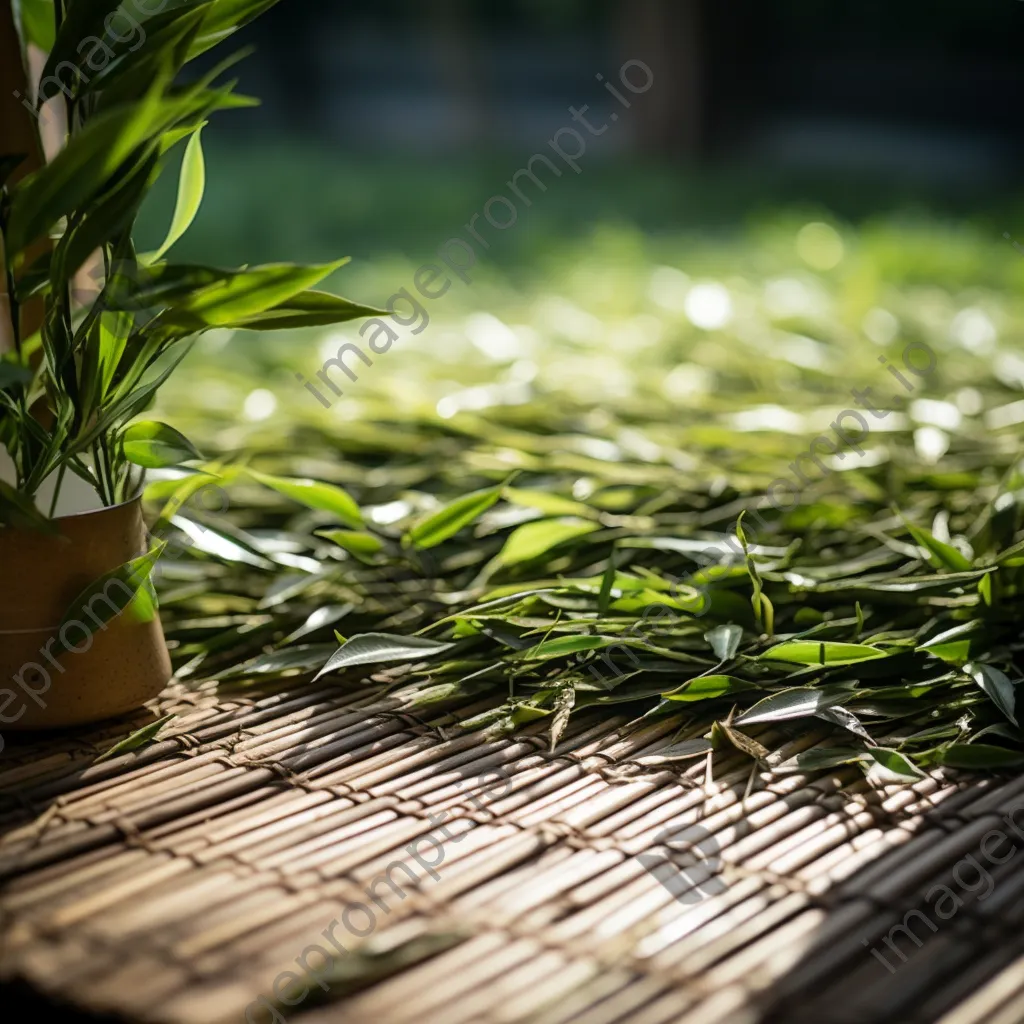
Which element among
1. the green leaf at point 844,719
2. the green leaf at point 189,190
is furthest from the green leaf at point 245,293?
the green leaf at point 844,719

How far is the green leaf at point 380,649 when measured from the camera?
910mm

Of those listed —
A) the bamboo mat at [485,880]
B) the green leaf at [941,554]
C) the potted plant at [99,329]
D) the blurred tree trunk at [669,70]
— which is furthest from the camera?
the blurred tree trunk at [669,70]

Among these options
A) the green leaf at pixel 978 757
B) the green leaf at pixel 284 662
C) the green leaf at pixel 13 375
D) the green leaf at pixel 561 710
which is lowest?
the green leaf at pixel 978 757

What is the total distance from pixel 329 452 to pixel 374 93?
4.10 meters

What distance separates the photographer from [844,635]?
95cm

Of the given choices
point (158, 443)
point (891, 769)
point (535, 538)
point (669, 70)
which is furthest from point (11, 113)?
point (669, 70)

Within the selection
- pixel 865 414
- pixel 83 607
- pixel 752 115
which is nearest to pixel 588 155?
pixel 752 115

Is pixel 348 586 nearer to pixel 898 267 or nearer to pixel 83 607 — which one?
pixel 83 607

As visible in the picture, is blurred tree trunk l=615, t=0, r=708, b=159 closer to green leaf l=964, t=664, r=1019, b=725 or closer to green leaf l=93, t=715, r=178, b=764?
green leaf l=964, t=664, r=1019, b=725

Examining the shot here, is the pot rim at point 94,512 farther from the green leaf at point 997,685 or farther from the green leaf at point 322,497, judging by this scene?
the green leaf at point 997,685

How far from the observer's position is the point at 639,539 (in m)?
1.06

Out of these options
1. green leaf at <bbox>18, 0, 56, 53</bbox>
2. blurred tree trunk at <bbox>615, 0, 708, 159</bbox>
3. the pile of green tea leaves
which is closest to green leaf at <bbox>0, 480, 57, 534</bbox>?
the pile of green tea leaves

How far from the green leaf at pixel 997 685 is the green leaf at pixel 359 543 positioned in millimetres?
462

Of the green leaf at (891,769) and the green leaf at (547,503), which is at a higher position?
the green leaf at (547,503)
